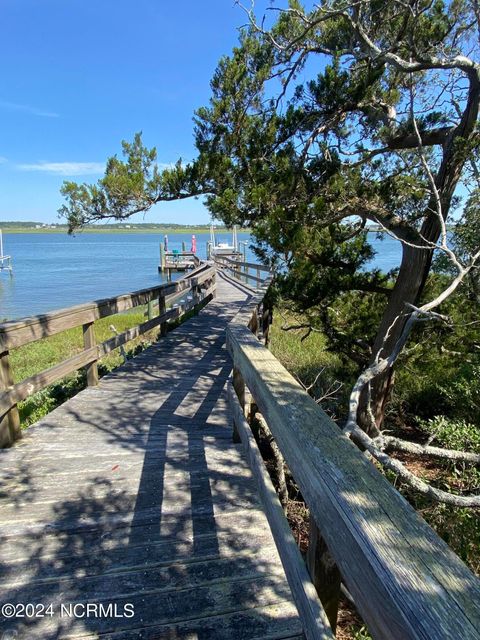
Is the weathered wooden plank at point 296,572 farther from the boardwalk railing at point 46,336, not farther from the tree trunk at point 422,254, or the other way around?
the tree trunk at point 422,254

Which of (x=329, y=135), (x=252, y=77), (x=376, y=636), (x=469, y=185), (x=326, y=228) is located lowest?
(x=376, y=636)

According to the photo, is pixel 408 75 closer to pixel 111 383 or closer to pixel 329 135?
pixel 329 135

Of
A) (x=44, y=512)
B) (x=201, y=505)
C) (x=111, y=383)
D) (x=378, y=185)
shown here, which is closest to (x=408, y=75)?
(x=378, y=185)

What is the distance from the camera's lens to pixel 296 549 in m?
1.40

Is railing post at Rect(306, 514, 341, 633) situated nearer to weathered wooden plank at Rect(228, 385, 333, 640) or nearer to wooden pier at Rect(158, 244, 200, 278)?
weathered wooden plank at Rect(228, 385, 333, 640)

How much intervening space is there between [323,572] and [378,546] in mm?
508

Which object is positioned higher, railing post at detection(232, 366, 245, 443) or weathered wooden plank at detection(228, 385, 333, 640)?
railing post at detection(232, 366, 245, 443)

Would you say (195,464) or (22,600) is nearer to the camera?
(22,600)

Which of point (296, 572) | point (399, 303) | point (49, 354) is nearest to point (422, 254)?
point (399, 303)

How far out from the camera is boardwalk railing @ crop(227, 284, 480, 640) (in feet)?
2.28

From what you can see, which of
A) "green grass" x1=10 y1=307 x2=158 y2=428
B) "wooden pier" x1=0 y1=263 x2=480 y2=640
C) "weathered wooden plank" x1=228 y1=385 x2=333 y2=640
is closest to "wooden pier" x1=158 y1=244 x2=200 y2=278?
"green grass" x1=10 y1=307 x2=158 y2=428

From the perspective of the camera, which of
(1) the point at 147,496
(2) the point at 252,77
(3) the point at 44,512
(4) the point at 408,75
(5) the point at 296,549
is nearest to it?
(5) the point at 296,549

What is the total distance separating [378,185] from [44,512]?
4.84 m

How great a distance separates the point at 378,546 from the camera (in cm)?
83
